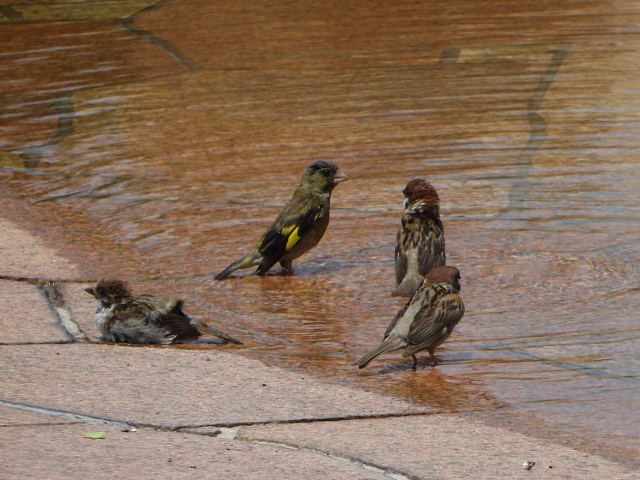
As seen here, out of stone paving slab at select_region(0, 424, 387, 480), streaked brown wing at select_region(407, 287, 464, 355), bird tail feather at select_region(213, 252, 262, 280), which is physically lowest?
bird tail feather at select_region(213, 252, 262, 280)

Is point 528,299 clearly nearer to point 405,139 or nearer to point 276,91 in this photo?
point 405,139

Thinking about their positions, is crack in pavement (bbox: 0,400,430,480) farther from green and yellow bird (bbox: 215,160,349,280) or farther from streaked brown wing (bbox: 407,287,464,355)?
green and yellow bird (bbox: 215,160,349,280)

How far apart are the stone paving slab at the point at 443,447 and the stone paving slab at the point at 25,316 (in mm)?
1807

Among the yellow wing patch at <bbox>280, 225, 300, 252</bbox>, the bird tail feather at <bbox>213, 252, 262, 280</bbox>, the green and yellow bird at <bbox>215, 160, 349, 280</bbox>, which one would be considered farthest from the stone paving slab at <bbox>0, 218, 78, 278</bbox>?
the yellow wing patch at <bbox>280, 225, 300, 252</bbox>

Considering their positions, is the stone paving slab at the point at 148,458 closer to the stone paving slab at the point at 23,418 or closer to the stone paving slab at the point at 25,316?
the stone paving slab at the point at 23,418

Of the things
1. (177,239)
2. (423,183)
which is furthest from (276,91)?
(423,183)

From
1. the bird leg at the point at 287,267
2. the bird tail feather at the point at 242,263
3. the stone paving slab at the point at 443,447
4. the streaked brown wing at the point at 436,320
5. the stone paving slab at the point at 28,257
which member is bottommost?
the stone paving slab at the point at 28,257

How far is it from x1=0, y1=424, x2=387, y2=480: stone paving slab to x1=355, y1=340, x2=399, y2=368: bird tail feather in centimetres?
125

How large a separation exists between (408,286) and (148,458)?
3.12 metres

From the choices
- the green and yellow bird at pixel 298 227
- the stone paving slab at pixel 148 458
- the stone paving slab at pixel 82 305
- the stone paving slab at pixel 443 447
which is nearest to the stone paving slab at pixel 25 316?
the stone paving slab at pixel 82 305

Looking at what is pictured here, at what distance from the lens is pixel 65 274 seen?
8.58m

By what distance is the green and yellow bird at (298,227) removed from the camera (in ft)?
28.8

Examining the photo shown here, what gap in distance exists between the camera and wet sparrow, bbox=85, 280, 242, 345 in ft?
23.4

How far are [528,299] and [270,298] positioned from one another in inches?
61.8
